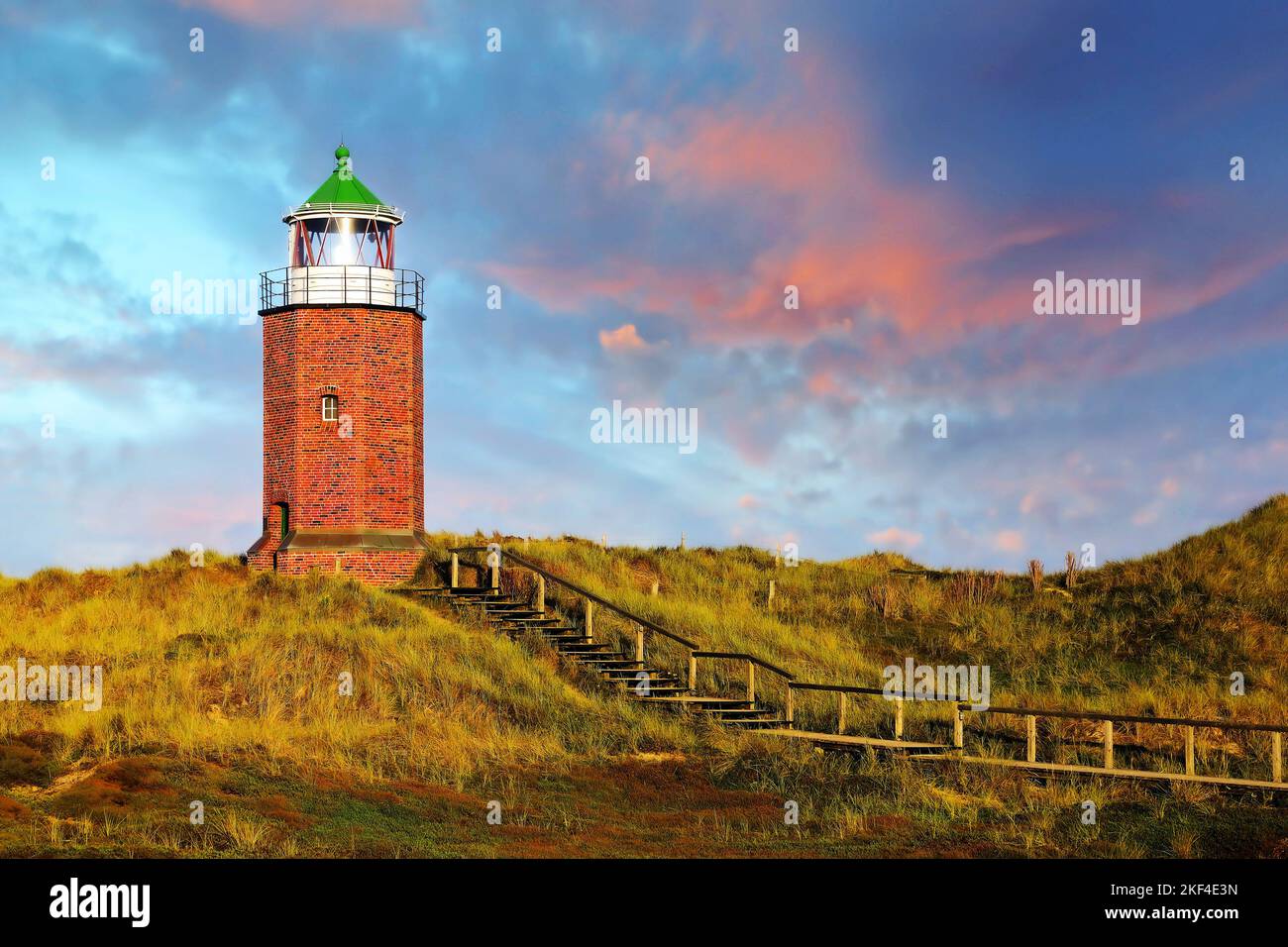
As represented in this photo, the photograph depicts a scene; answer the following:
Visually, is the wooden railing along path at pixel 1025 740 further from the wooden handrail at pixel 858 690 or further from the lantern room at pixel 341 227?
the lantern room at pixel 341 227

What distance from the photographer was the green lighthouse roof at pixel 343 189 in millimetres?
35531

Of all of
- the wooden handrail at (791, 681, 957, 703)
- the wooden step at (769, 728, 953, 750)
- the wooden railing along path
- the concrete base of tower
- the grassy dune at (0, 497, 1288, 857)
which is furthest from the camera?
the concrete base of tower

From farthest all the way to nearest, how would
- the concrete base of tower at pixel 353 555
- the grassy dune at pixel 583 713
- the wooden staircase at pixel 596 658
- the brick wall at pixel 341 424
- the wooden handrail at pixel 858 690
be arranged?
the brick wall at pixel 341 424
the concrete base of tower at pixel 353 555
the wooden staircase at pixel 596 658
the wooden handrail at pixel 858 690
the grassy dune at pixel 583 713

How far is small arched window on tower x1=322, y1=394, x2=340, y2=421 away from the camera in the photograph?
34750mm

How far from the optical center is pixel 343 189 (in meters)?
35.9

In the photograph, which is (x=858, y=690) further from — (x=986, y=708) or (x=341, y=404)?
(x=341, y=404)

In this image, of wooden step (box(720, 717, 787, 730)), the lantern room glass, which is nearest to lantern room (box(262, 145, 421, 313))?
the lantern room glass

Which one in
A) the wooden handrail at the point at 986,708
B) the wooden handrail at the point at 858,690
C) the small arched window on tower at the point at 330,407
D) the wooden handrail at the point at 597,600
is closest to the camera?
the wooden handrail at the point at 986,708

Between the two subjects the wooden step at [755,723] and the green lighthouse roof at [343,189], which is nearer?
the wooden step at [755,723]

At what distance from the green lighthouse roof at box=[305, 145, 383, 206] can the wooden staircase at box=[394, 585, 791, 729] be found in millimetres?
10589

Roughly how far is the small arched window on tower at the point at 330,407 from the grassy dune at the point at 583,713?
4288mm

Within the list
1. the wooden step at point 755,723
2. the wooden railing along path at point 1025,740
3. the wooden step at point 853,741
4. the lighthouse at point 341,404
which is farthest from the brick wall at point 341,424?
the wooden step at point 853,741

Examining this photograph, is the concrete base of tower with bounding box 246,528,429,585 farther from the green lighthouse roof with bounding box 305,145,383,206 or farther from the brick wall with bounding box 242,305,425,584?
the green lighthouse roof with bounding box 305,145,383,206
